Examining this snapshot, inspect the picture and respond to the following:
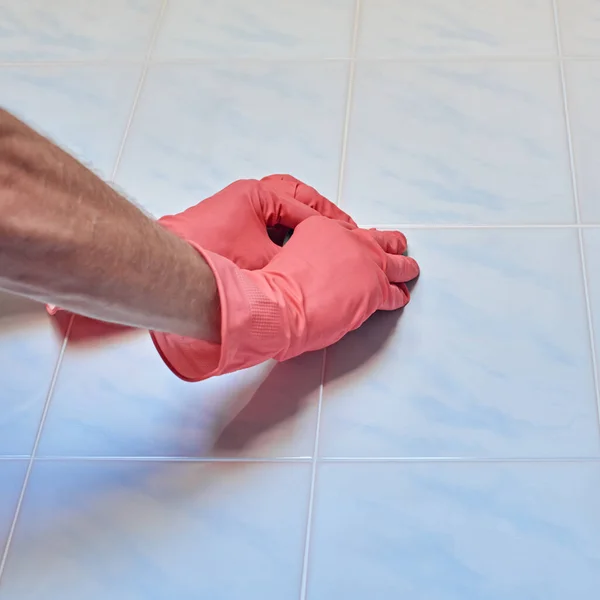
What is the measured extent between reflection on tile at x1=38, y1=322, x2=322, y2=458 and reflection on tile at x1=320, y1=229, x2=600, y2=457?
39mm

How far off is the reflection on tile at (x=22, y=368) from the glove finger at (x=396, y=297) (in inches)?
16.6

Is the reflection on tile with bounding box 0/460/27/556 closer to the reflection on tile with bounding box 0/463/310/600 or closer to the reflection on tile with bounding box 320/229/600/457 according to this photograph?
the reflection on tile with bounding box 0/463/310/600

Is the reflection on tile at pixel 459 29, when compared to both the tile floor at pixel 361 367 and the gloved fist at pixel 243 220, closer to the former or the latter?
the tile floor at pixel 361 367

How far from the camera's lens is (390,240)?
3.21 ft

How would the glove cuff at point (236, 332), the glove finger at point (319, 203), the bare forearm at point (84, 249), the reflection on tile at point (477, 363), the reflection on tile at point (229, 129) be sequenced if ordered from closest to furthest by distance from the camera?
the bare forearm at point (84, 249), the glove cuff at point (236, 332), the reflection on tile at point (477, 363), the glove finger at point (319, 203), the reflection on tile at point (229, 129)

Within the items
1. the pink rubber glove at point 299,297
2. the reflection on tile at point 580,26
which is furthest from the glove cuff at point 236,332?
the reflection on tile at point 580,26

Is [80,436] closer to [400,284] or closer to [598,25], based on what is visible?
[400,284]

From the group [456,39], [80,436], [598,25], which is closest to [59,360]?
[80,436]

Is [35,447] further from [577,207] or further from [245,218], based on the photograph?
[577,207]

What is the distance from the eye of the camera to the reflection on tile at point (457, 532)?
805 mm

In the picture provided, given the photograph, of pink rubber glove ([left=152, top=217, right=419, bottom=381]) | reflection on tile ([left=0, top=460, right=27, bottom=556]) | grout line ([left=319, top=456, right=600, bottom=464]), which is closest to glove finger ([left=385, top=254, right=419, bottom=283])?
pink rubber glove ([left=152, top=217, right=419, bottom=381])

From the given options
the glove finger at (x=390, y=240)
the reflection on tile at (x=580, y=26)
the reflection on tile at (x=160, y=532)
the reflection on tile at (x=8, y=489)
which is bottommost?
the reflection on tile at (x=8, y=489)

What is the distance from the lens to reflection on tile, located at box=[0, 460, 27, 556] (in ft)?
2.97

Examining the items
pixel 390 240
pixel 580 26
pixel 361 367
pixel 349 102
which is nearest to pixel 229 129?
pixel 349 102
